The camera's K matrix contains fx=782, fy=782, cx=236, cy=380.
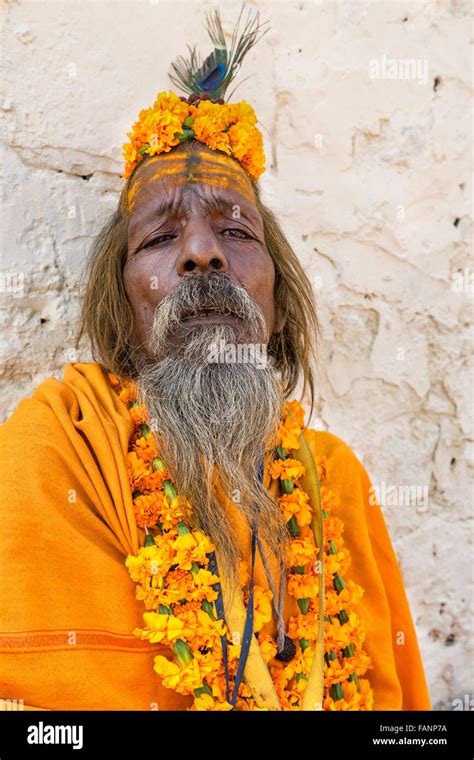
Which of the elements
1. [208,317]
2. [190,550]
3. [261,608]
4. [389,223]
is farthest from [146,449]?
[389,223]

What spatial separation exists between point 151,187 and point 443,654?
214cm

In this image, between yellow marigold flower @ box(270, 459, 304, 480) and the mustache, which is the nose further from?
yellow marigold flower @ box(270, 459, 304, 480)

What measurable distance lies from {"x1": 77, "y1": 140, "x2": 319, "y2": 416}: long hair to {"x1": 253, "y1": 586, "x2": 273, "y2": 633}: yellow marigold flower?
2.42ft

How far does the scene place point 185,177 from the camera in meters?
2.41

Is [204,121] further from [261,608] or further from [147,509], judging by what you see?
[261,608]

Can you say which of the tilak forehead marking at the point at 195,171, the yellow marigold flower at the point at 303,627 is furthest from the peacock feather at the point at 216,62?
the yellow marigold flower at the point at 303,627

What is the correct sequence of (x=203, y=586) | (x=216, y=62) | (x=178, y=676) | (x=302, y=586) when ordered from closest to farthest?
(x=178, y=676)
(x=203, y=586)
(x=302, y=586)
(x=216, y=62)

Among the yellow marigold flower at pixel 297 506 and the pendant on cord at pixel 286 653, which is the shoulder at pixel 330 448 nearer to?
the yellow marigold flower at pixel 297 506

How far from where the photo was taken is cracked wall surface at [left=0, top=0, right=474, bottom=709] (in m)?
3.02

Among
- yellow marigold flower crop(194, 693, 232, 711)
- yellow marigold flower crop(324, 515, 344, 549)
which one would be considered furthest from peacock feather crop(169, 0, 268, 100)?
yellow marigold flower crop(194, 693, 232, 711)

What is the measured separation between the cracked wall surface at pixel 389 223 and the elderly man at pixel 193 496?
370 mm

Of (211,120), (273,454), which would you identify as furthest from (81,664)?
(211,120)

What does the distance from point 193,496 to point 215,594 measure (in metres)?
0.28

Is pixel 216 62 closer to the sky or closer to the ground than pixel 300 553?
closer to the sky
